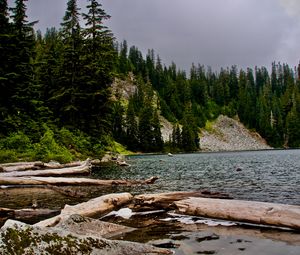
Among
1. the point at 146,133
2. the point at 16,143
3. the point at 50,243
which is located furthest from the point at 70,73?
the point at 146,133

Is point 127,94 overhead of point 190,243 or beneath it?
overhead

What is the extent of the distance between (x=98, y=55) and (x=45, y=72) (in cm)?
1126

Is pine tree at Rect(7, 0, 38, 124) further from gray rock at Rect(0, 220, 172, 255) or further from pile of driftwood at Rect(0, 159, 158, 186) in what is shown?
gray rock at Rect(0, 220, 172, 255)

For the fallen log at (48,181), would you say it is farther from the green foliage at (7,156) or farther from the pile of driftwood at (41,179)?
the green foliage at (7,156)

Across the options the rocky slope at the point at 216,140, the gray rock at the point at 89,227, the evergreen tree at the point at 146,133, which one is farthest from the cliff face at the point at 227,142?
the gray rock at the point at 89,227

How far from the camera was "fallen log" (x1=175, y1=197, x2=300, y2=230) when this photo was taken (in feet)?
29.7

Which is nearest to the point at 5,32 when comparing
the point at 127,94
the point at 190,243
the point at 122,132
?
the point at 190,243

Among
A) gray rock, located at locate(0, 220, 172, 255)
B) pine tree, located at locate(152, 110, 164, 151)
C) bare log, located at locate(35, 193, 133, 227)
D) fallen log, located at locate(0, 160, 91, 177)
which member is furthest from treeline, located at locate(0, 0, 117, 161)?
pine tree, located at locate(152, 110, 164, 151)

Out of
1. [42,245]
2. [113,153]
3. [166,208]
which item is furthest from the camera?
[113,153]

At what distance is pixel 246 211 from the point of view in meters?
9.90

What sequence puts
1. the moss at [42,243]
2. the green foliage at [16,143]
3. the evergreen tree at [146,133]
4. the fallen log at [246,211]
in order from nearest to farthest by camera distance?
the moss at [42,243]
the fallen log at [246,211]
the green foliage at [16,143]
the evergreen tree at [146,133]

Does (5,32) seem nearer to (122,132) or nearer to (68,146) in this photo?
(68,146)

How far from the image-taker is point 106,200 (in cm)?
1216

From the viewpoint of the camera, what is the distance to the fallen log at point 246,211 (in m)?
9.05
